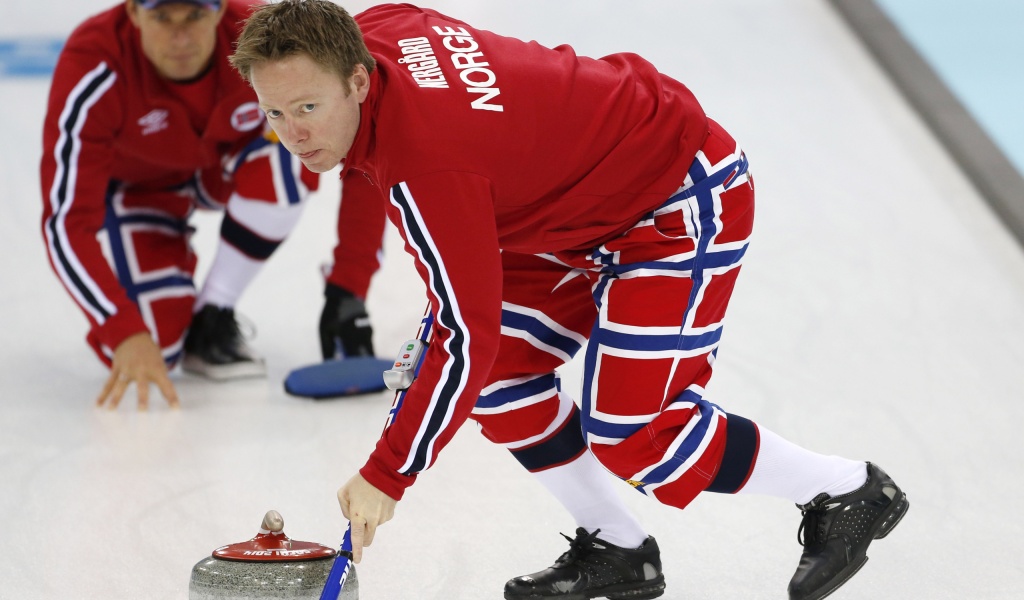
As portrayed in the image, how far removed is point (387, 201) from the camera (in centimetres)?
171

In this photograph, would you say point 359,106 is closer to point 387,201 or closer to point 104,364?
point 387,201

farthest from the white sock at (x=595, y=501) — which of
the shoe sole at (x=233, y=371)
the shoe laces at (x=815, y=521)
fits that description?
the shoe sole at (x=233, y=371)

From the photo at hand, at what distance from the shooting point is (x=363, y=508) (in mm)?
1671

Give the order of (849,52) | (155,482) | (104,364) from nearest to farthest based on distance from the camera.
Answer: (155,482), (104,364), (849,52)

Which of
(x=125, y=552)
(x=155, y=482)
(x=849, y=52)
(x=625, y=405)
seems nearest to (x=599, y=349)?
(x=625, y=405)

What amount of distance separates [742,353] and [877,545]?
0.95m

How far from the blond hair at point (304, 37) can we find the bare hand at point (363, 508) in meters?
0.51

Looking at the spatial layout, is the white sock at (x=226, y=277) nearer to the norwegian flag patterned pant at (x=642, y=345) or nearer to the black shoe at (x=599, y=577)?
the norwegian flag patterned pant at (x=642, y=345)

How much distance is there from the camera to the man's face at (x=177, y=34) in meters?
2.79

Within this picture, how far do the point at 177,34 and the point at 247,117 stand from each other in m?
0.30

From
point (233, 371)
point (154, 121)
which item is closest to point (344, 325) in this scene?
point (233, 371)

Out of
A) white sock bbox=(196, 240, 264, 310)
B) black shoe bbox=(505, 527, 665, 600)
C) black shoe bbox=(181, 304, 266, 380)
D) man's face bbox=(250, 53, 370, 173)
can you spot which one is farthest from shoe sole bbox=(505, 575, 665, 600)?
white sock bbox=(196, 240, 264, 310)

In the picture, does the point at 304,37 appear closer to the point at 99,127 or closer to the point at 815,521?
the point at 815,521

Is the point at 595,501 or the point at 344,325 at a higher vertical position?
the point at 595,501
